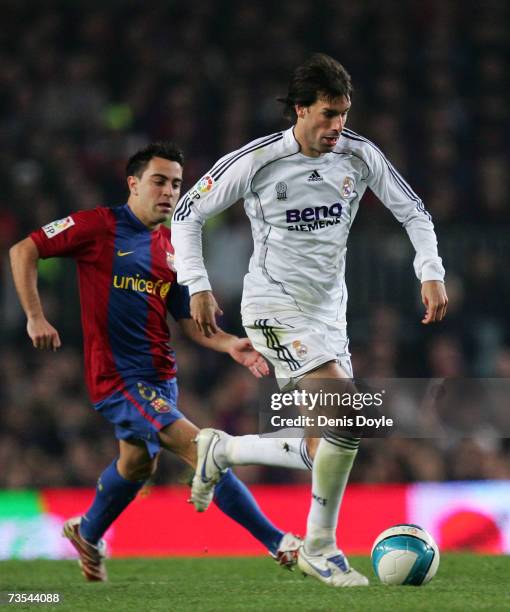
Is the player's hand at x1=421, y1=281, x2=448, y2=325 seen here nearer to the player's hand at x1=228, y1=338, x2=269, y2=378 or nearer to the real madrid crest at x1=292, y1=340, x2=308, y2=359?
the real madrid crest at x1=292, y1=340, x2=308, y2=359

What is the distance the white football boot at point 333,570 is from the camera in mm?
5547

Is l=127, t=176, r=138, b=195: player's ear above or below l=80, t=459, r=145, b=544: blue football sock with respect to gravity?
above

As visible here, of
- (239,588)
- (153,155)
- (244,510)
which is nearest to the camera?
(239,588)

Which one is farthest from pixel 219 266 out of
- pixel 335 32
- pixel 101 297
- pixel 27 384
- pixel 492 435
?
pixel 101 297

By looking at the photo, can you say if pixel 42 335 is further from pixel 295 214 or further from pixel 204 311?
pixel 295 214

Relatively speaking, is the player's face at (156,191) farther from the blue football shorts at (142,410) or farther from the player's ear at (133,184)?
the blue football shorts at (142,410)

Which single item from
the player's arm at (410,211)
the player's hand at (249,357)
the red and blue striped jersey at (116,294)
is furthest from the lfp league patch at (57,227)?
the player's arm at (410,211)

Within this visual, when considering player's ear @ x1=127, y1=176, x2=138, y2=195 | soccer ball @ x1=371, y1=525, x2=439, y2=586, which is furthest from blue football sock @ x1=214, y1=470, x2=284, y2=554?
player's ear @ x1=127, y1=176, x2=138, y2=195

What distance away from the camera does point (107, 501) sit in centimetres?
654

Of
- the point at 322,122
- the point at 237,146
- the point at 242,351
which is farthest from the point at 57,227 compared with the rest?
the point at 237,146

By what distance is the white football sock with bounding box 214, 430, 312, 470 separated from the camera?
5828mm

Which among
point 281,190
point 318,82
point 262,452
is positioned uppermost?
point 318,82

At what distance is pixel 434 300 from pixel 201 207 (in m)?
1.07

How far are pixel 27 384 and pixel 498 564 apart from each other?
5.49 metres
